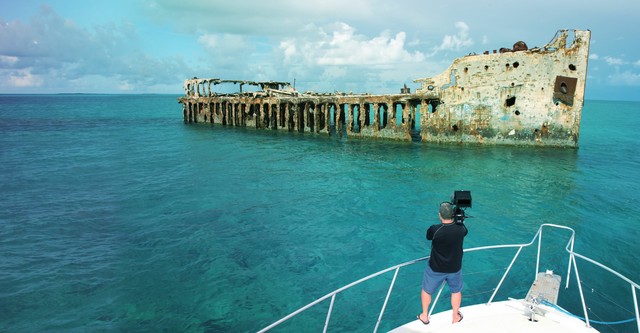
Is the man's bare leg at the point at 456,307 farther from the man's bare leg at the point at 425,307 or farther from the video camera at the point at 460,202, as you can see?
the video camera at the point at 460,202

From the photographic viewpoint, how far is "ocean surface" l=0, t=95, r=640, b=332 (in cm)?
887

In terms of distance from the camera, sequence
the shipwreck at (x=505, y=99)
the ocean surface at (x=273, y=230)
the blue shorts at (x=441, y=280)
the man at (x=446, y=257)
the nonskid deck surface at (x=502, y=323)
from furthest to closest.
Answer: the shipwreck at (x=505, y=99)
the ocean surface at (x=273, y=230)
the blue shorts at (x=441, y=280)
the man at (x=446, y=257)
the nonskid deck surface at (x=502, y=323)

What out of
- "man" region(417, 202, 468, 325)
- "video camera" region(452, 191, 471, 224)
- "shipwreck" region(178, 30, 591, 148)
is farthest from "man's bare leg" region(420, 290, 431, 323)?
"shipwreck" region(178, 30, 591, 148)

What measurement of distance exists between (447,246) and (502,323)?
4.30ft

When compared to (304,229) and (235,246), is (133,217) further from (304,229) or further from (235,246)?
(304,229)

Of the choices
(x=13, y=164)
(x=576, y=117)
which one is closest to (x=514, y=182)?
(x=576, y=117)

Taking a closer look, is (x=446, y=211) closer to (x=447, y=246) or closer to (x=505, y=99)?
(x=447, y=246)

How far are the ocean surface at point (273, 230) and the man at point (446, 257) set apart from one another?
10.3 ft

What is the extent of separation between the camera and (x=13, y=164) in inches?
962

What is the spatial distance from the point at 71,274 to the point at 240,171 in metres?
12.1

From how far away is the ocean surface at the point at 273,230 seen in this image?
8867mm

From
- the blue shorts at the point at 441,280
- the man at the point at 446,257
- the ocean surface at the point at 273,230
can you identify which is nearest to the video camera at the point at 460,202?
the man at the point at 446,257

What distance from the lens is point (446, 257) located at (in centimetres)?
550

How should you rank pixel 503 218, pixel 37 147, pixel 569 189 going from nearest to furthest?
1. pixel 503 218
2. pixel 569 189
3. pixel 37 147
